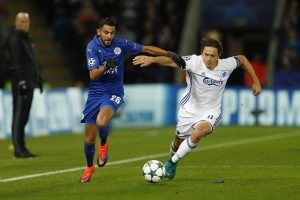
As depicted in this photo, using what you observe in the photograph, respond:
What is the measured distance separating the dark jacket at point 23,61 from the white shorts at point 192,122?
433 centimetres

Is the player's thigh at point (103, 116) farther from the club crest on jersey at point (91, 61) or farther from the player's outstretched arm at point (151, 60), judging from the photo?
the player's outstretched arm at point (151, 60)

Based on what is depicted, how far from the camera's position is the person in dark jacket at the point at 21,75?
16219mm

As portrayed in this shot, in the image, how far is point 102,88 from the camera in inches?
492

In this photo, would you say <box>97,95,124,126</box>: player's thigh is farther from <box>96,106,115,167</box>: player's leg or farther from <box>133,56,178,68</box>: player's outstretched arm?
<box>133,56,178,68</box>: player's outstretched arm

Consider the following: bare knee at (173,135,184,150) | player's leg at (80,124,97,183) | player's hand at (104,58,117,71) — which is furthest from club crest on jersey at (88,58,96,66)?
bare knee at (173,135,184,150)

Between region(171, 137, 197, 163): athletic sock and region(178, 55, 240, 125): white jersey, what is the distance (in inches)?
24.0

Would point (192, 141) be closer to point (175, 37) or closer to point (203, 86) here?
point (203, 86)

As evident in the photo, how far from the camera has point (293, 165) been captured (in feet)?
46.3

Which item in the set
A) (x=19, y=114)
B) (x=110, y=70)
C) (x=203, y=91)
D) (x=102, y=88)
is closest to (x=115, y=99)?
(x=102, y=88)

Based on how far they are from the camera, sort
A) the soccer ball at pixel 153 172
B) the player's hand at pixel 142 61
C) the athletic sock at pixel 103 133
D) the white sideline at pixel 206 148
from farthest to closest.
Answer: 1. the white sideline at pixel 206 148
2. the athletic sock at pixel 103 133
3. the soccer ball at pixel 153 172
4. the player's hand at pixel 142 61

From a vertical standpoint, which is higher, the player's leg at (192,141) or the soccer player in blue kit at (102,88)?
the soccer player in blue kit at (102,88)

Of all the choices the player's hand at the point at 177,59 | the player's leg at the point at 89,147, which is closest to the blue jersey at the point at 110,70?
the player's leg at the point at 89,147

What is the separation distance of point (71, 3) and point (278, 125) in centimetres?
775

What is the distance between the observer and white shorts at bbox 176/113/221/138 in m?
12.4
